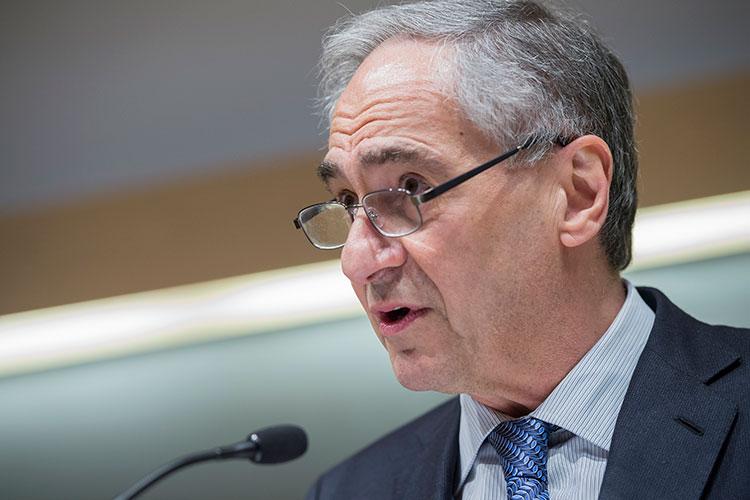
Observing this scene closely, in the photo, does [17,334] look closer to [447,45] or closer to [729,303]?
[447,45]

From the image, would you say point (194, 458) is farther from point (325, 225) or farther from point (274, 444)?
point (325, 225)

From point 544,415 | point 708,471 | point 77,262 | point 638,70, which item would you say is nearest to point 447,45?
point 544,415

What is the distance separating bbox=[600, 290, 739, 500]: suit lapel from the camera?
1.43m

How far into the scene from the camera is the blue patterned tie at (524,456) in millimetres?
1535

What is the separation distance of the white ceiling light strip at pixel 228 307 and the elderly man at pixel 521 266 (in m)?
0.84

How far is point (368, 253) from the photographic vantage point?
1516 millimetres

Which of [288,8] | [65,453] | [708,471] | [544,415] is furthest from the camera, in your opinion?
[65,453]

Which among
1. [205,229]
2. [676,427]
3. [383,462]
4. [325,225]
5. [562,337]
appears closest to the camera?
[676,427]

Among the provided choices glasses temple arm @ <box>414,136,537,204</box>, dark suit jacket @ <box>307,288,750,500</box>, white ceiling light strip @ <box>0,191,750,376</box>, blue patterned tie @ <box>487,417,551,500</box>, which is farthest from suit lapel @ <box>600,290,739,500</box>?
white ceiling light strip @ <box>0,191,750,376</box>

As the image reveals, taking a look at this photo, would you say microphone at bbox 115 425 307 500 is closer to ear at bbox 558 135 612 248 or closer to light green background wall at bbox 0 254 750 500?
ear at bbox 558 135 612 248

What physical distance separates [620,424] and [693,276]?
3.60 ft

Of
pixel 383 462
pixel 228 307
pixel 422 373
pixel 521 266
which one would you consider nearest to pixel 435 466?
pixel 383 462

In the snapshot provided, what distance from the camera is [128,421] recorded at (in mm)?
2666

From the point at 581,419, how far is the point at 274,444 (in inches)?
18.9
